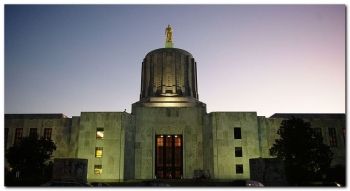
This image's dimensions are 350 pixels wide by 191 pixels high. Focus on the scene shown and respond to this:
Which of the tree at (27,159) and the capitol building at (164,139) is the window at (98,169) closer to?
the capitol building at (164,139)

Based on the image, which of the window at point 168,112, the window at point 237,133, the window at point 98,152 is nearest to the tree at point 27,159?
the window at point 98,152

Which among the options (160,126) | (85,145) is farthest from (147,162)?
(85,145)

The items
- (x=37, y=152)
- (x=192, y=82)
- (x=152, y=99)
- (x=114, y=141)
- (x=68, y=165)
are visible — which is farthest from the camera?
(x=192, y=82)

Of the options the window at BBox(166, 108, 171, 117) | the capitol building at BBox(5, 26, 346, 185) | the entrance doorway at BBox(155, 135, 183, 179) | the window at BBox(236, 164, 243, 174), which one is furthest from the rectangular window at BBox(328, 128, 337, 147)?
the window at BBox(166, 108, 171, 117)

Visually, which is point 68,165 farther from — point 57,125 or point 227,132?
point 227,132

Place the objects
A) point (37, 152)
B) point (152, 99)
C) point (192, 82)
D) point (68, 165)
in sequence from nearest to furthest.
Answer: point (68, 165), point (37, 152), point (152, 99), point (192, 82)

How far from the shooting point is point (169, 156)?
41312 mm

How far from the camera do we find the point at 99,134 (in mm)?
40438

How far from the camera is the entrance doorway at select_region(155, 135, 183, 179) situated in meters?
40.8

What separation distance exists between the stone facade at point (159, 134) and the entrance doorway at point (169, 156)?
0.41m

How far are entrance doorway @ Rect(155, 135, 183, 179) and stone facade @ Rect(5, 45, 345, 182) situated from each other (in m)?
0.41

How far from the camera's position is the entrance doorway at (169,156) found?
40.8 metres

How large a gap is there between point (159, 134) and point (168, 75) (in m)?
10.7

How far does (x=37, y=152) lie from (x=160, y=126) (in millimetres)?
15623
